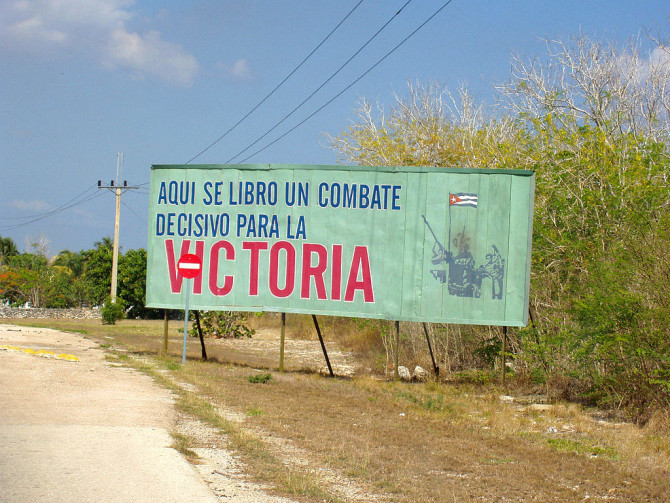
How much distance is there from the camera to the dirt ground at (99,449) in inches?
244

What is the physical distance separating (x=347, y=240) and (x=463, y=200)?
2929 mm

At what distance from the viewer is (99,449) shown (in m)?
7.69

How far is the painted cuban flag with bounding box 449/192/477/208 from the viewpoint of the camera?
16750 mm

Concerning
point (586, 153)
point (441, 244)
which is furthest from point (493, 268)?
point (586, 153)

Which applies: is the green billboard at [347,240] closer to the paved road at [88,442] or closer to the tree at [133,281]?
the paved road at [88,442]

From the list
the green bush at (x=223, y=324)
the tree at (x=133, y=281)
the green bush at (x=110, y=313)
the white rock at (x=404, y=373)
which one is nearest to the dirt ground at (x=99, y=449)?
the white rock at (x=404, y=373)

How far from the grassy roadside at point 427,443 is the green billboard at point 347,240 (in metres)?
2.50

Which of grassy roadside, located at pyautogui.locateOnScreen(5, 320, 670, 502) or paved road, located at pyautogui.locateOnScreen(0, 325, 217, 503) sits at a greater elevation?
paved road, located at pyautogui.locateOnScreen(0, 325, 217, 503)

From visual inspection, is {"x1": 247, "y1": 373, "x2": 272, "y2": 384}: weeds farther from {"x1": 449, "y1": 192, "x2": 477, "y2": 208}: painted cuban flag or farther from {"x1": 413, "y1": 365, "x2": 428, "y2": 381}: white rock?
{"x1": 449, "y1": 192, "x2": 477, "y2": 208}: painted cuban flag

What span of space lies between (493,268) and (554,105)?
697 centimetres

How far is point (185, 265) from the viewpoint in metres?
17.8

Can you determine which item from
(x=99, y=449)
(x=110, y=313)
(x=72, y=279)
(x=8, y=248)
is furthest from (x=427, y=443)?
(x=8, y=248)

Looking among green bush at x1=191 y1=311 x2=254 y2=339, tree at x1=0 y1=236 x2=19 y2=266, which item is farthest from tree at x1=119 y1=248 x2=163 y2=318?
tree at x1=0 y1=236 x2=19 y2=266

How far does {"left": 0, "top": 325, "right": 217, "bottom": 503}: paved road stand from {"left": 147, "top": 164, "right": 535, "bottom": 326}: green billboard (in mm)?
4489
